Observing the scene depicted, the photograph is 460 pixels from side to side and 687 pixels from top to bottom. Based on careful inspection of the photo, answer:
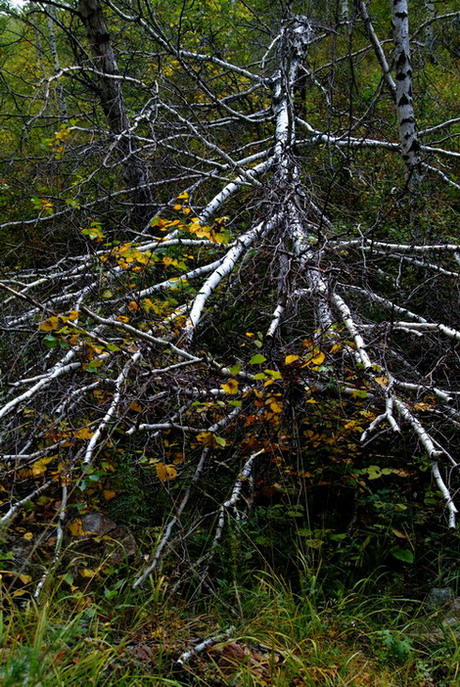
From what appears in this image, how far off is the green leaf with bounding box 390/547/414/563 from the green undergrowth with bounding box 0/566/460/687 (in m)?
0.30

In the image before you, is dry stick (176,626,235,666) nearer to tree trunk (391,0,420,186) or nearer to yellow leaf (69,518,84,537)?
yellow leaf (69,518,84,537)

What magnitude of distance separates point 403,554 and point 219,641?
4.64ft

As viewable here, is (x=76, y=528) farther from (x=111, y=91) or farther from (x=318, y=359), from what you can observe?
(x=111, y=91)

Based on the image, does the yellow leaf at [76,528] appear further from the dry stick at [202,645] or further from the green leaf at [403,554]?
the green leaf at [403,554]

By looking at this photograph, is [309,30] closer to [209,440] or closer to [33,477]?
[209,440]

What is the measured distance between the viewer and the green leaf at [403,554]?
3.30 metres

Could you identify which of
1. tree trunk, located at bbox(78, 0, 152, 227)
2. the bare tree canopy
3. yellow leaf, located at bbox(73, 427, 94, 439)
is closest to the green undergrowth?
the bare tree canopy

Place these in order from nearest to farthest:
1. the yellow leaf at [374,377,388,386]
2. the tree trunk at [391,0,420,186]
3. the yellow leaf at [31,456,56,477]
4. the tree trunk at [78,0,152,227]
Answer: the yellow leaf at [31,456,56,477] < the yellow leaf at [374,377,388,386] < the tree trunk at [391,0,420,186] < the tree trunk at [78,0,152,227]

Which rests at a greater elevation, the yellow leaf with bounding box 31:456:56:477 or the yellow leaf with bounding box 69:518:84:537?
the yellow leaf with bounding box 31:456:56:477

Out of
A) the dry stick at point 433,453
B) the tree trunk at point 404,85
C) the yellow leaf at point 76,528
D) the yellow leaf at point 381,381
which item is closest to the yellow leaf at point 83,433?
the yellow leaf at point 76,528

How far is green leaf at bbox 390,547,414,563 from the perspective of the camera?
3297 millimetres

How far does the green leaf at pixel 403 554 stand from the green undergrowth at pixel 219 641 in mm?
298

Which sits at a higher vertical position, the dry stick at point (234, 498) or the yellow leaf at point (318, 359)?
the yellow leaf at point (318, 359)

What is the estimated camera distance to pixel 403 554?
3.35 metres
